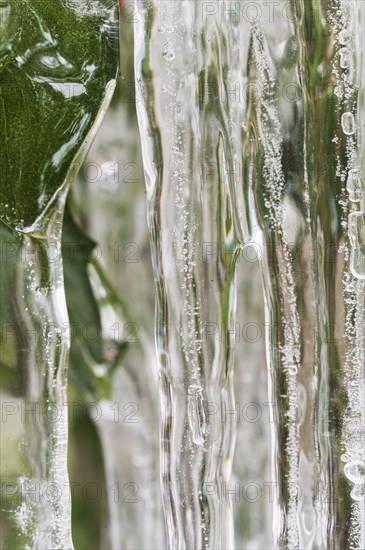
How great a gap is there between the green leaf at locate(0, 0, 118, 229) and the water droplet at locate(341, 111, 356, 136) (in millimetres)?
229

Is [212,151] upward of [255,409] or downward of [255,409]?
upward

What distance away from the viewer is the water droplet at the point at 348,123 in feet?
1.69

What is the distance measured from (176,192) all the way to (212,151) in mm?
55

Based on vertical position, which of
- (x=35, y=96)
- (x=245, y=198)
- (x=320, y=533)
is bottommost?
(x=320, y=533)

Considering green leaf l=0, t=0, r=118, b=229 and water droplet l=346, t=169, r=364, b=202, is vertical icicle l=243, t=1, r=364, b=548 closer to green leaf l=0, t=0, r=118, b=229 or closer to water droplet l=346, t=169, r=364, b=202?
water droplet l=346, t=169, r=364, b=202

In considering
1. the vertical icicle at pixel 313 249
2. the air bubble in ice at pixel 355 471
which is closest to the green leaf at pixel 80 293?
the vertical icicle at pixel 313 249

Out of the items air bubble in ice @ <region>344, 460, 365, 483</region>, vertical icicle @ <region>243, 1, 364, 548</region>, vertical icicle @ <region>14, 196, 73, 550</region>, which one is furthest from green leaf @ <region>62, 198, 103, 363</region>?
air bubble in ice @ <region>344, 460, 365, 483</region>

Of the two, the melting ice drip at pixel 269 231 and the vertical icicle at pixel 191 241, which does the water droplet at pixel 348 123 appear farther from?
the vertical icicle at pixel 191 241

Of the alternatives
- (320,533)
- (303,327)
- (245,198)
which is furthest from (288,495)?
(245,198)

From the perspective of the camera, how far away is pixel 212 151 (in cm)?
52

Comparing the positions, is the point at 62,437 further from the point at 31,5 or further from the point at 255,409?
the point at 31,5

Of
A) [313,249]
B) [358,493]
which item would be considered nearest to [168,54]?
[313,249]

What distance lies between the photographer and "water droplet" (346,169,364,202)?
20.3 inches

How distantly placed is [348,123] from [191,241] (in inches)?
7.4
